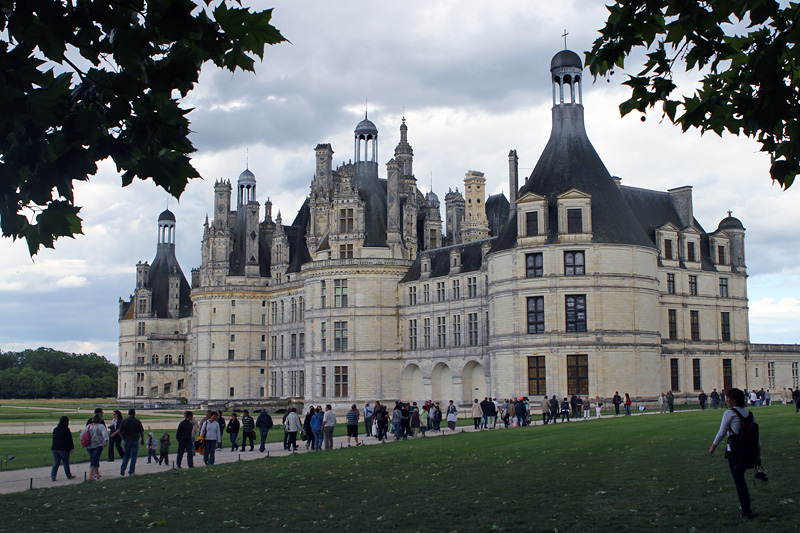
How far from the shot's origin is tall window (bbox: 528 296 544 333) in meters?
55.6

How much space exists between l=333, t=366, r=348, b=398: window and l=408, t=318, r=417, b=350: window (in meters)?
5.78

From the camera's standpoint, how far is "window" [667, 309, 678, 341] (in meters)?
62.1

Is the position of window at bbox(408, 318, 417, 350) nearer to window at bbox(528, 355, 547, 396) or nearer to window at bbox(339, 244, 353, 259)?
window at bbox(339, 244, 353, 259)

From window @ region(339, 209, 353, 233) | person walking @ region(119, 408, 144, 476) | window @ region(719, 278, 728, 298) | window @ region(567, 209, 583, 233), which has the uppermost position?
window @ region(339, 209, 353, 233)

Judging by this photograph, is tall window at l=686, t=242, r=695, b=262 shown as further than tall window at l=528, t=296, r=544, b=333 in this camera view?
Yes

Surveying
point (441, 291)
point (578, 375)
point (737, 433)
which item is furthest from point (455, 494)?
point (441, 291)

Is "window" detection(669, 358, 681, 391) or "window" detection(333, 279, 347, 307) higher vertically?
"window" detection(333, 279, 347, 307)

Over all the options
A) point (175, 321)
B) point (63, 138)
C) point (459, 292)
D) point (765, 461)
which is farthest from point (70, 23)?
point (175, 321)

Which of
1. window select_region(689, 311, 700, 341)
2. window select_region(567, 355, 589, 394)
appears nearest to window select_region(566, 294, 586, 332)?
window select_region(567, 355, 589, 394)

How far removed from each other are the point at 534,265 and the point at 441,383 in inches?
661

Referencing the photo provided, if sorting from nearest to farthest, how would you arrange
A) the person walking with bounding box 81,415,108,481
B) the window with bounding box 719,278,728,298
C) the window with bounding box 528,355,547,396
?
the person walking with bounding box 81,415,108,481
the window with bounding box 528,355,547,396
the window with bounding box 719,278,728,298

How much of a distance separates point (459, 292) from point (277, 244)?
28.1 m

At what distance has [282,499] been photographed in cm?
1647

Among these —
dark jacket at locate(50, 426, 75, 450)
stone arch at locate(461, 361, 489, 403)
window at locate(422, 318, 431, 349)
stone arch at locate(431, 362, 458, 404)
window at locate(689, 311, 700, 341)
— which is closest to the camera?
dark jacket at locate(50, 426, 75, 450)
